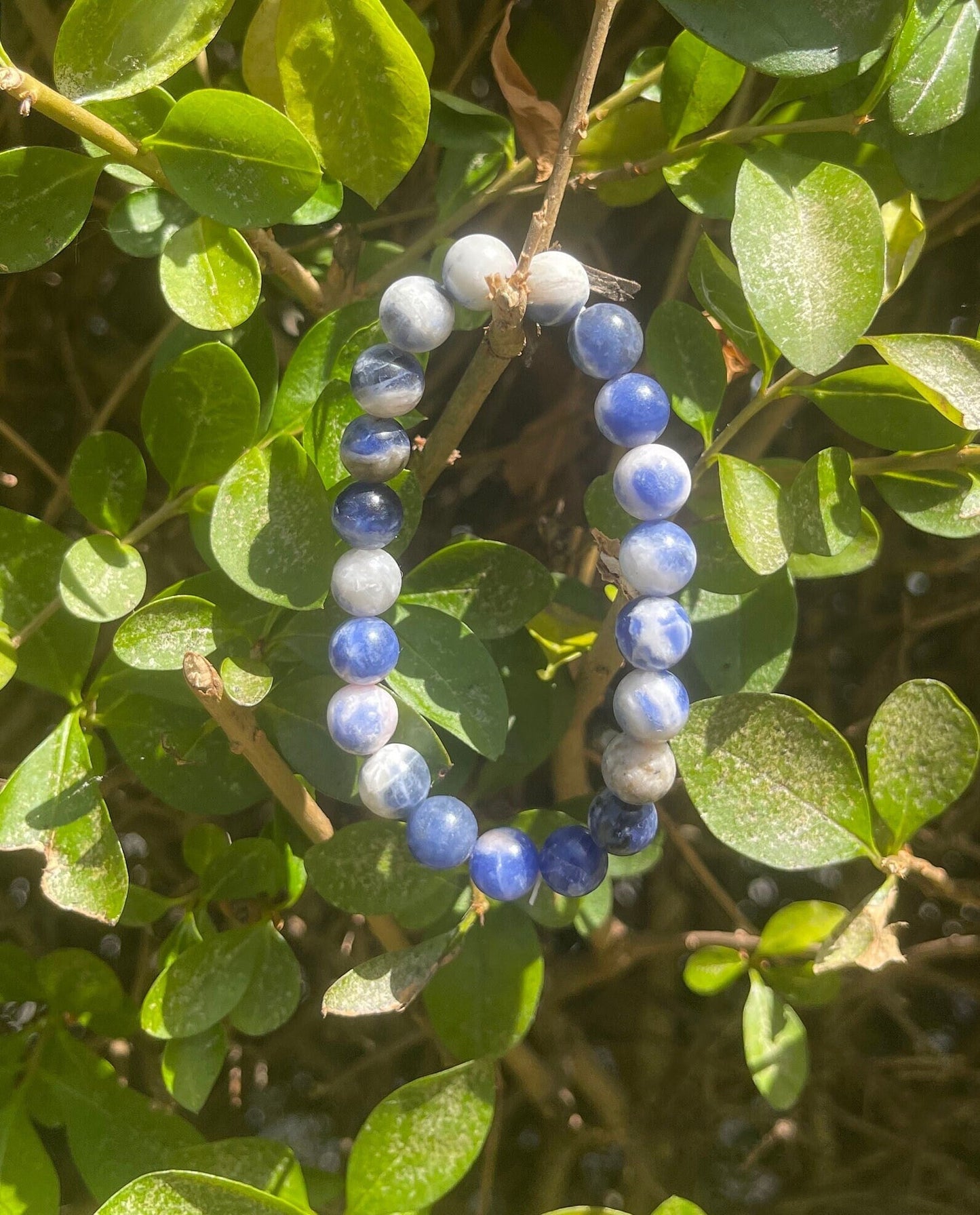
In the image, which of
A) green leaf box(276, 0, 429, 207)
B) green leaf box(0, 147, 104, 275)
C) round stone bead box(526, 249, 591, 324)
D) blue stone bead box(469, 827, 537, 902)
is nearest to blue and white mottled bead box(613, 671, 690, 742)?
blue stone bead box(469, 827, 537, 902)

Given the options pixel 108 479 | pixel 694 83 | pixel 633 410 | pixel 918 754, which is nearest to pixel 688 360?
pixel 633 410

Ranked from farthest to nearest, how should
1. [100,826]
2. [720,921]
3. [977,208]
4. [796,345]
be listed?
[720,921] < [977,208] < [100,826] < [796,345]

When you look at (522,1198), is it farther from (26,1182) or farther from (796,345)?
(796,345)

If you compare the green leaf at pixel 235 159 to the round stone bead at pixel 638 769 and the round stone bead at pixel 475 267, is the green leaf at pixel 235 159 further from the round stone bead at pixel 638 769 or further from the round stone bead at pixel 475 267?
the round stone bead at pixel 638 769

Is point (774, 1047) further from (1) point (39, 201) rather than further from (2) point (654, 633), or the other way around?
(1) point (39, 201)

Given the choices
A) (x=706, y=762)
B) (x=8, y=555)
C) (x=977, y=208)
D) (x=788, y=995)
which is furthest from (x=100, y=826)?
(x=977, y=208)

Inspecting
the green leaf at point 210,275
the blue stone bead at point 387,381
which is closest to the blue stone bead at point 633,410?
the blue stone bead at point 387,381
